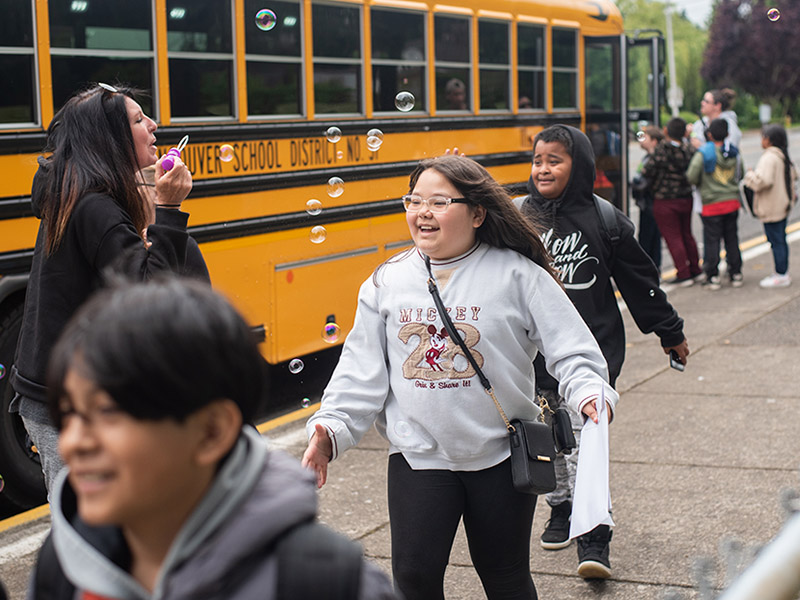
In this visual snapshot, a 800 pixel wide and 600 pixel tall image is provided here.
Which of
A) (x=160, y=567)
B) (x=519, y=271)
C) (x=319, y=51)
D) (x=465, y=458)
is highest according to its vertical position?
(x=319, y=51)

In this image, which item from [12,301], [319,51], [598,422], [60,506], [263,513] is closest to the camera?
[263,513]

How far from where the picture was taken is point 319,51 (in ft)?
22.7

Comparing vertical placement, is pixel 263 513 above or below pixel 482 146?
below

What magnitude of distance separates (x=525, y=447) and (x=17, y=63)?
3275 millimetres

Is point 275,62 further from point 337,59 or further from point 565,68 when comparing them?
point 565,68

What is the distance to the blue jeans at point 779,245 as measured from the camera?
10.5m

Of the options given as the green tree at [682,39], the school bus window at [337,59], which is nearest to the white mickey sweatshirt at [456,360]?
the school bus window at [337,59]

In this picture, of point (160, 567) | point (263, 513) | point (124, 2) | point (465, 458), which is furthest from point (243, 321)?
point (124, 2)

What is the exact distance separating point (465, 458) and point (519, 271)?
0.53 meters

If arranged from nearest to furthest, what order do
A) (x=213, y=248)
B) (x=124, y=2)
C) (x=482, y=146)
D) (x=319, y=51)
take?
1. (x=124, y=2)
2. (x=213, y=248)
3. (x=319, y=51)
4. (x=482, y=146)

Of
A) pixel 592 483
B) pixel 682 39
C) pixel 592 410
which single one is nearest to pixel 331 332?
pixel 592 410

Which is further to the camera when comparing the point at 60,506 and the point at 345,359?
the point at 345,359

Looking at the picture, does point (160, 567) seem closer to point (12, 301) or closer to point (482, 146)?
point (12, 301)

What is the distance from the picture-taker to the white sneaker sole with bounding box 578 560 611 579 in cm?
407
